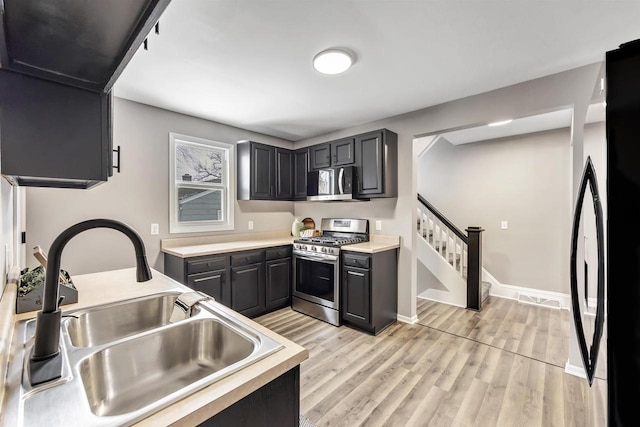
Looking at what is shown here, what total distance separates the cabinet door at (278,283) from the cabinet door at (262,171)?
97 centimetres

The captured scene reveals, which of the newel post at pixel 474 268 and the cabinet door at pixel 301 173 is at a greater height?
the cabinet door at pixel 301 173

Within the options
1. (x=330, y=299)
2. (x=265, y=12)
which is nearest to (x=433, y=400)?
(x=330, y=299)

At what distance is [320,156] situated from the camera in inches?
150

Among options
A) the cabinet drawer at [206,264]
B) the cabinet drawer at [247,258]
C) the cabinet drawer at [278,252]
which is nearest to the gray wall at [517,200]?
the cabinet drawer at [278,252]

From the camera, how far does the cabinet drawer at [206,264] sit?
9.07 feet

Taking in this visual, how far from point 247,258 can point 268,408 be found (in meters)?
2.54

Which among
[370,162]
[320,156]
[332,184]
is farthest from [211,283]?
[370,162]

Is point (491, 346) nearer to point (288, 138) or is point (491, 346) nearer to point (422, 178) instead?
point (422, 178)

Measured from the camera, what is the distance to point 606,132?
2.60 ft

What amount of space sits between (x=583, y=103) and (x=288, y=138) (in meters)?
3.46

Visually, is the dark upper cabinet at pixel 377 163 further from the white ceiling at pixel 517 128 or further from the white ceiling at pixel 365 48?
the white ceiling at pixel 517 128

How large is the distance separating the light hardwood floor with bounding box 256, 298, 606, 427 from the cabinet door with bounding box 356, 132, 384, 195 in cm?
166

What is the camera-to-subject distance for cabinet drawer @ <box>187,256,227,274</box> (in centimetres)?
276

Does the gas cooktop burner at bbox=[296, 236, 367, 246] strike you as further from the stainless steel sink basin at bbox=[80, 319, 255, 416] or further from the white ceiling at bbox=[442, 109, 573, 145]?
the stainless steel sink basin at bbox=[80, 319, 255, 416]
